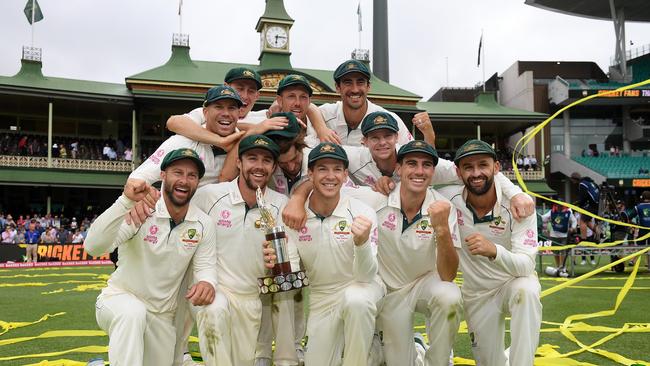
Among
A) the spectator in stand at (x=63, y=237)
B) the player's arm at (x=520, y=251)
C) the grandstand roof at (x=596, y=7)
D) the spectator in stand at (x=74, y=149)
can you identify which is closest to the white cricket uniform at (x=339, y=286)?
the player's arm at (x=520, y=251)

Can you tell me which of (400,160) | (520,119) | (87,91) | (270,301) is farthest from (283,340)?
(520,119)

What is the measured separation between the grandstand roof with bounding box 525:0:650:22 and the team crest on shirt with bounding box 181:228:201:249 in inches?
1952

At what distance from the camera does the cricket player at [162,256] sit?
416cm

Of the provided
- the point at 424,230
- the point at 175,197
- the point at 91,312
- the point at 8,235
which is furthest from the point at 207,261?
the point at 8,235

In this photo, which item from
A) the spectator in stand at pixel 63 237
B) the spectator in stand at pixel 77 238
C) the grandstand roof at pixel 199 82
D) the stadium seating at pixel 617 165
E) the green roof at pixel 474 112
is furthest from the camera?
the stadium seating at pixel 617 165

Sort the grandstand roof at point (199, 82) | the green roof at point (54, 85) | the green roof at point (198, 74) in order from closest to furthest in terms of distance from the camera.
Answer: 1. the green roof at point (54, 85)
2. the grandstand roof at point (199, 82)
3. the green roof at point (198, 74)

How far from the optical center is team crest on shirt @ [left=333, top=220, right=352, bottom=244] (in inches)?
176

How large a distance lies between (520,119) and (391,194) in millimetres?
31131

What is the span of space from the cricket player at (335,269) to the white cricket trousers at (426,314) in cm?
25

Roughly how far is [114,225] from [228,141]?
1.23 meters

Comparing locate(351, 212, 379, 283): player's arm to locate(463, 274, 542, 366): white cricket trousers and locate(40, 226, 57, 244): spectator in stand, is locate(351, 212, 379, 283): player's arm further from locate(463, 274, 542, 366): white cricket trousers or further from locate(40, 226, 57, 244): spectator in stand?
locate(40, 226, 57, 244): spectator in stand

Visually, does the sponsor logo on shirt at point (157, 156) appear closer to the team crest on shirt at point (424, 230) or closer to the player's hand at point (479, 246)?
the team crest on shirt at point (424, 230)

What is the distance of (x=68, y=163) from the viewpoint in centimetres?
2633

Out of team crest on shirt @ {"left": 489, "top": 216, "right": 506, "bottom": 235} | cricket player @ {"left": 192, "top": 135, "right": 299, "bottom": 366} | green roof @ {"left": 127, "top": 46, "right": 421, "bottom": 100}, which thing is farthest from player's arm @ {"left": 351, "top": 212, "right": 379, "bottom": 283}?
green roof @ {"left": 127, "top": 46, "right": 421, "bottom": 100}
